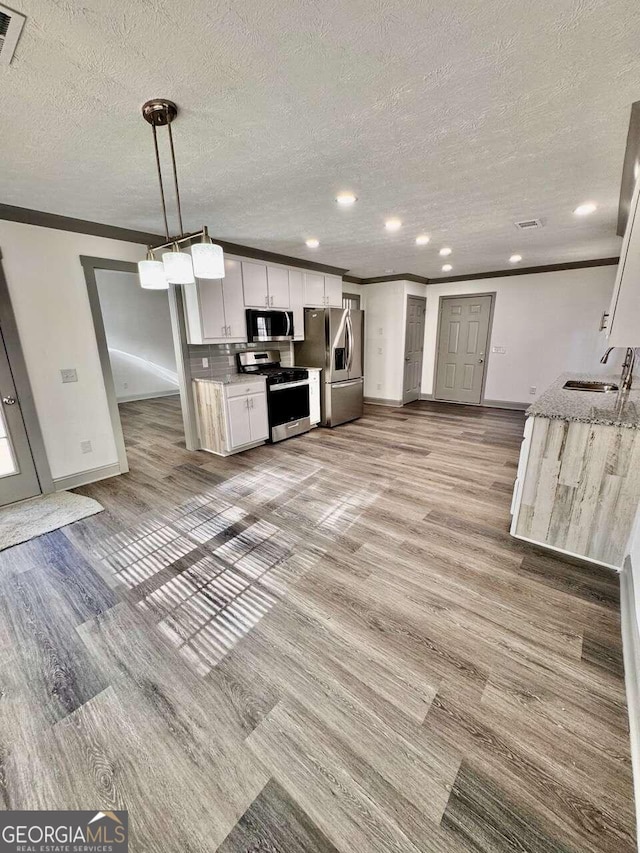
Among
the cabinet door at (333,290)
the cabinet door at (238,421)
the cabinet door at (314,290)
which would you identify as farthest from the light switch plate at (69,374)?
the cabinet door at (333,290)

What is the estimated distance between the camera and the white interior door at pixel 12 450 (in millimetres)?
2904

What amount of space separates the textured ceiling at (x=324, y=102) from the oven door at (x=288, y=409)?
7.24 ft

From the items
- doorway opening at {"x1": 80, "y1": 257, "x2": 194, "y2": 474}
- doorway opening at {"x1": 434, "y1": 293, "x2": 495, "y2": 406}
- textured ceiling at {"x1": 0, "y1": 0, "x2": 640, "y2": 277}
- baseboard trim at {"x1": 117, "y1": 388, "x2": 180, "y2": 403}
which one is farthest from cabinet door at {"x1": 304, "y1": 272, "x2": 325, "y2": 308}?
baseboard trim at {"x1": 117, "y1": 388, "x2": 180, "y2": 403}

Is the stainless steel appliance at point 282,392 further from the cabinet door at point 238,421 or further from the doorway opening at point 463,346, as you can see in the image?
the doorway opening at point 463,346

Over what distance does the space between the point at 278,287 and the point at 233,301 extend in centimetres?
84

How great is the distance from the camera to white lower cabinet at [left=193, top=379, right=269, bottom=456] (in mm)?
3958

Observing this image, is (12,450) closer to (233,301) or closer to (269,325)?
(233,301)

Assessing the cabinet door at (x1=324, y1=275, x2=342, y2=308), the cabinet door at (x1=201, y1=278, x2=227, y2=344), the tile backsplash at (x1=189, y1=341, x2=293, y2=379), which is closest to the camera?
the cabinet door at (x1=201, y1=278, x2=227, y2=344)

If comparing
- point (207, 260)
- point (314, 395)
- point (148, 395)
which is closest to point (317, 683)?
point (207, 260)

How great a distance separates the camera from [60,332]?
312 centimetres

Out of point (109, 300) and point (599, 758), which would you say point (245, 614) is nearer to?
point (599, 758)

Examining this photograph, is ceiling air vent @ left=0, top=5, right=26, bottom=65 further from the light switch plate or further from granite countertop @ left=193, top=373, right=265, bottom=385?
granite countertop @ left=193, top=373, right=265, bottom=385

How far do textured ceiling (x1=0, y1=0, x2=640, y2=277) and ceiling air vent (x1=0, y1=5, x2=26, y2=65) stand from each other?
1.1 inches

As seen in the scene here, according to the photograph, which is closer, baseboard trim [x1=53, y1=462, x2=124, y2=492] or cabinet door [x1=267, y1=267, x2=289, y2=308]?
baseboard trim [x1=53, y1=462, x2=124, y2=492]
